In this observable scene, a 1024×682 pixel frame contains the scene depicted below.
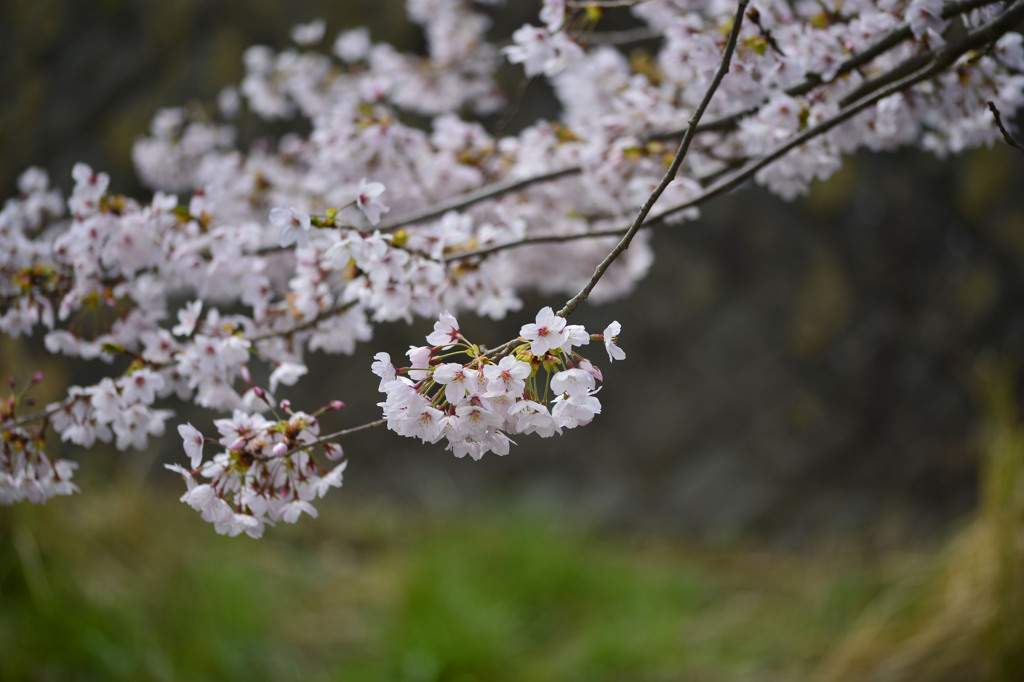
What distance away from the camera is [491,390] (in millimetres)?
521

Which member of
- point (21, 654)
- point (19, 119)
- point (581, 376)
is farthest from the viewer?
point (19, 119)

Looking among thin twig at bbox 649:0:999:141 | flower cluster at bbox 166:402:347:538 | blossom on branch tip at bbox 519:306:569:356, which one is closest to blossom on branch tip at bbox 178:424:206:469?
flower cluster at bbox 166:402:347:538

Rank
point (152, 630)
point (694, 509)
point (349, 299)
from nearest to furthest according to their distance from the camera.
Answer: point (349, 299)
point (152, 630)
point (694, 509)

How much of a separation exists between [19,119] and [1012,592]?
3.46 meters

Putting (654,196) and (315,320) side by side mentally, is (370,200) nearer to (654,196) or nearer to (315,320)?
(315,320)

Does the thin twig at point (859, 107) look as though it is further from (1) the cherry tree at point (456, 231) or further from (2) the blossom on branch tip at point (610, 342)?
(2) the blossom on branch tip at point (610, 342)

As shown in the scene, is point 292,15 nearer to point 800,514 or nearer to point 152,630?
point 152,630

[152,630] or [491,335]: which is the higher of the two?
[491,335]

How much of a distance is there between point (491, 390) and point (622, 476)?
6.43 feet

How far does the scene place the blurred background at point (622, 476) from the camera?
1.62m

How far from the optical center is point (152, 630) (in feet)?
5.32

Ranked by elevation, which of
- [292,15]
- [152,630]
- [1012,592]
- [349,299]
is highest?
[292,15]

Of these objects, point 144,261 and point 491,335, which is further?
point 491,335

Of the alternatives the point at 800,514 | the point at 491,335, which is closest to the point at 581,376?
the point at 491,335
